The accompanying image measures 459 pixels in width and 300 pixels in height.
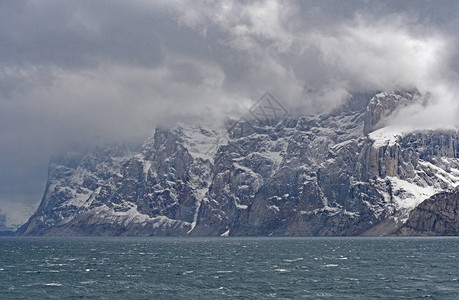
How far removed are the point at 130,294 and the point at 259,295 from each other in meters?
25.8

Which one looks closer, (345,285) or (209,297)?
(209,297)

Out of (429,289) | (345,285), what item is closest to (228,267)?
(345,285)

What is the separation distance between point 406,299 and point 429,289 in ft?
51.4

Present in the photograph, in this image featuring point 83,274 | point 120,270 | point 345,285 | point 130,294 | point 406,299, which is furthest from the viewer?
point 120,270

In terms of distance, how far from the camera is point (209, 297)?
12950 cm

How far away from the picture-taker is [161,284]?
495 ft

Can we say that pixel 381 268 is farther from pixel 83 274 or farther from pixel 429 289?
pixel 83 274

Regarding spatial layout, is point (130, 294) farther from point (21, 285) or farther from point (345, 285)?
point (345, 285)

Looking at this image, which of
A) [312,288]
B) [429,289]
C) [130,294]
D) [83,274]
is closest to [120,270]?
[83,274]

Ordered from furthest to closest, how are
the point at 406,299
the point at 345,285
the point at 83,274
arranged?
1. the point at 83,274
2. the point at 345,285
3. the point at 406,299

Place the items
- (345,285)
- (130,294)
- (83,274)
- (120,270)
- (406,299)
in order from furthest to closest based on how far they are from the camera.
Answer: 1. (120,270)
2. (83,274)
3. (345,285)
4. (130,294)
5. (406,299)

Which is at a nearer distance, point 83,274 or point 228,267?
point 83,274

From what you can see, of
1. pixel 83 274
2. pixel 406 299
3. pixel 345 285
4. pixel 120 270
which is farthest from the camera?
pixel 120 270

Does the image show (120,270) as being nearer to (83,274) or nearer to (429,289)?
(83,274)
